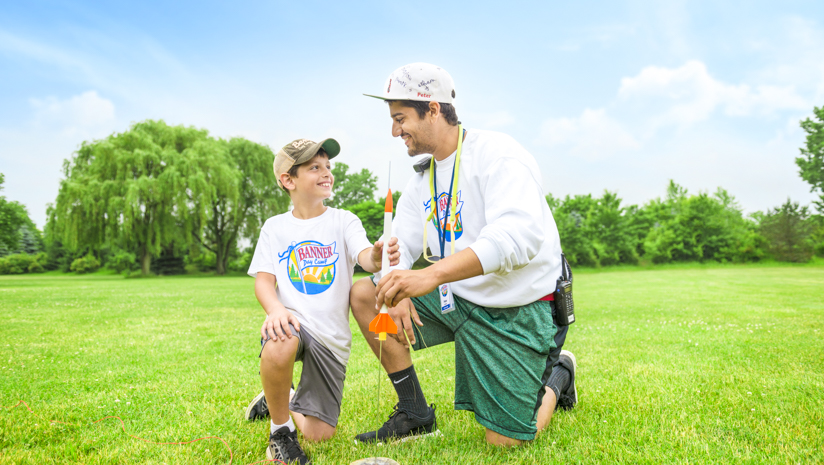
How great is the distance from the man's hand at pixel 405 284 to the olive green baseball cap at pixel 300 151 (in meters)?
1.20

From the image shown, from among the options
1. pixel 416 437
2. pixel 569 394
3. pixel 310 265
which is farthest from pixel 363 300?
pixel 569 394

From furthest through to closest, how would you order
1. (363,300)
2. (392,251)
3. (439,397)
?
(439,397) → (363,300) → (392,251)

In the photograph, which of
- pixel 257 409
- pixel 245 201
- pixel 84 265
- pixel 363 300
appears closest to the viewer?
pixel 363 300

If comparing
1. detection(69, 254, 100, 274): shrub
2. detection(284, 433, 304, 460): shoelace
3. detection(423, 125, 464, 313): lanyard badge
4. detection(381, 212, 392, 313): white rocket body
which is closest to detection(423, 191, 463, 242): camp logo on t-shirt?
detection(423, 125, 464, 313): lanyard badge

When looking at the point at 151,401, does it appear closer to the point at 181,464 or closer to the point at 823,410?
the point at 181,464

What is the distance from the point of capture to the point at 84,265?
1804 inches

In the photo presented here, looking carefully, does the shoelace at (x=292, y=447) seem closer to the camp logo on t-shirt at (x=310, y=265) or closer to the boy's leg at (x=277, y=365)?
the boy's leg at (x=277, y=365)

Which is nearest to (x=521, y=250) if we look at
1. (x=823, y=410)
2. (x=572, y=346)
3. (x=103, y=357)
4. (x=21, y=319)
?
(x=823, y=410)

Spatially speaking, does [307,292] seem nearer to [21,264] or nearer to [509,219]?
[509,219]

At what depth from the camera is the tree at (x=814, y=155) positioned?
4259 cm

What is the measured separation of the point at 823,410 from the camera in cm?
313

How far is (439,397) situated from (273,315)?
1.60 meters

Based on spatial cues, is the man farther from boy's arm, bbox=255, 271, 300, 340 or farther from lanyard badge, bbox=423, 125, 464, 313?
boy's arm, bbox=255, 271, 300, 340

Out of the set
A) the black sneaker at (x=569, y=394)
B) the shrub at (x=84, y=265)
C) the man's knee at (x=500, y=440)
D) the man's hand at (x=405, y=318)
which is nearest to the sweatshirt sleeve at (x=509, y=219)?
the man's hand at (x=405, y=318)
